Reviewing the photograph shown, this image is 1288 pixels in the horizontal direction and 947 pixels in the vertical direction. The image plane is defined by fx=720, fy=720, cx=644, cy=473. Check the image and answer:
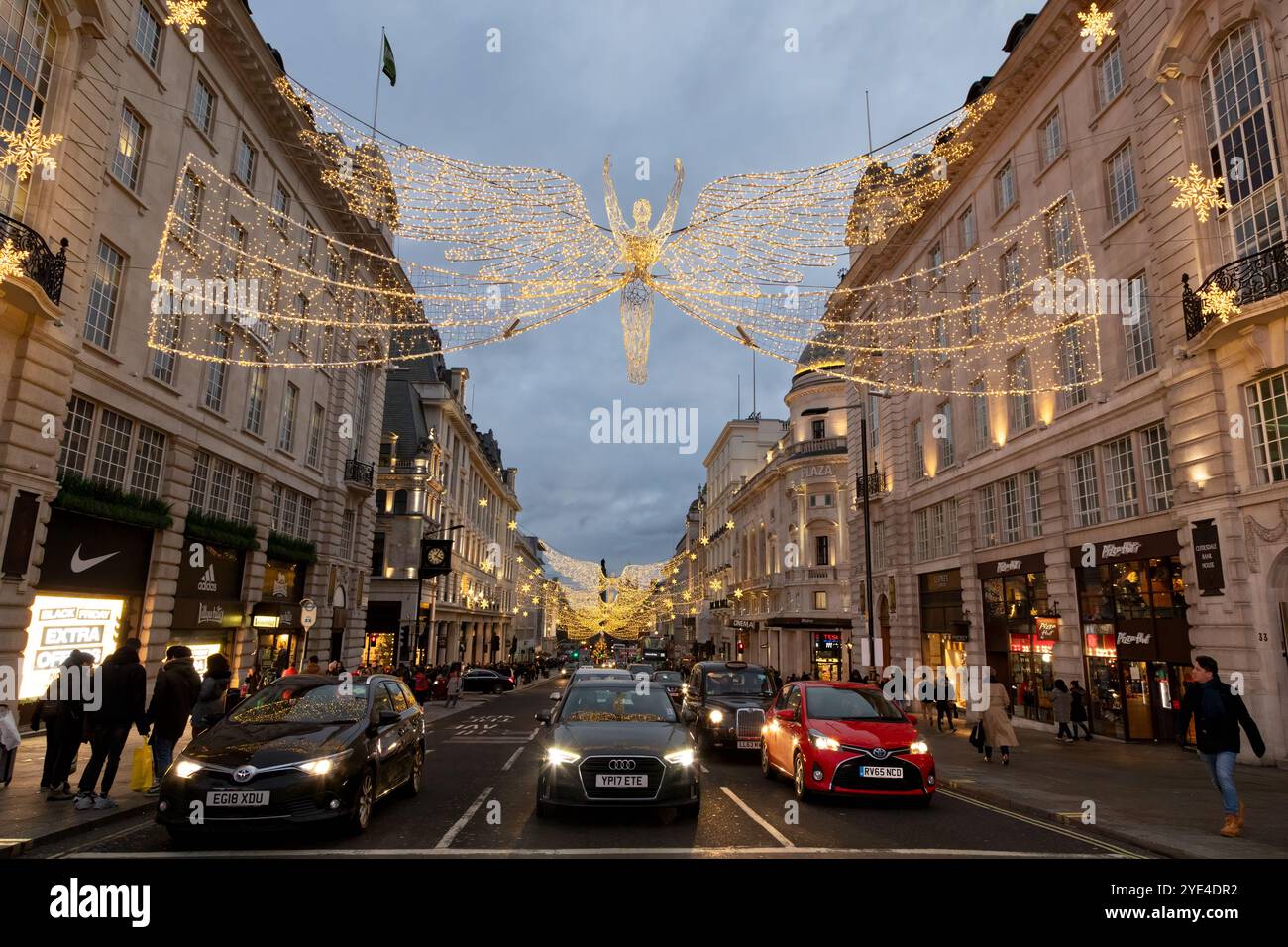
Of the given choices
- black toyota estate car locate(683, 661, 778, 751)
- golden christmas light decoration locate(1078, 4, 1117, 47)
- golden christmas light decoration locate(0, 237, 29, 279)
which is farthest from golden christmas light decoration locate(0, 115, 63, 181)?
golden christmas light decoration locate(1078, 4, 1117, 47)

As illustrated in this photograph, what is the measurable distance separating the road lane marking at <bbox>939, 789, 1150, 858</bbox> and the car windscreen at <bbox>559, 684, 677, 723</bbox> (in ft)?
15.3

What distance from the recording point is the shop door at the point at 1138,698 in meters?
17.6

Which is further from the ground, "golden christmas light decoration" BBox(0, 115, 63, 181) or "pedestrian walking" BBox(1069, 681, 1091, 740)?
"golden christmas light decoration" BBox(0, 115, 63, 181)

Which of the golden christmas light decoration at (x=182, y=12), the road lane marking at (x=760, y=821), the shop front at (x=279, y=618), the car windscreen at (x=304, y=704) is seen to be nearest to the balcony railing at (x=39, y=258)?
the golden christmas light decoration at (x=182, y=12)

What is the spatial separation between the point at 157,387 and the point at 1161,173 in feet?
82.3

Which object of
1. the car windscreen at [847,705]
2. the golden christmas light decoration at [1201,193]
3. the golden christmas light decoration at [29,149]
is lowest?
the car windscreen at [847,705]

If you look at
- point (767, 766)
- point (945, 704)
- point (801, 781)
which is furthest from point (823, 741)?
point (945, 704)

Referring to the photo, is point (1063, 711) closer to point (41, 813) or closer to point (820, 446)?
point (41, 813)

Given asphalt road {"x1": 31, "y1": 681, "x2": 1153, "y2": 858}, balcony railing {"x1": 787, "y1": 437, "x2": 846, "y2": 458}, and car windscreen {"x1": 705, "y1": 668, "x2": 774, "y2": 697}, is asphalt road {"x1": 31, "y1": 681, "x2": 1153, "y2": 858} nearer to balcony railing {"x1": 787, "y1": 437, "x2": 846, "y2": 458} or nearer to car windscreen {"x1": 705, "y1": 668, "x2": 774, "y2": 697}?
car windscreen {"x1": 705, "y1": 668, "x2": 774, "y2": 697}

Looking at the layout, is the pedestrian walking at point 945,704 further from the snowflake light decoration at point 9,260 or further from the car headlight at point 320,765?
the snowflake light decoration at point 9,260

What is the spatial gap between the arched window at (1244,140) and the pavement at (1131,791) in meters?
10.3

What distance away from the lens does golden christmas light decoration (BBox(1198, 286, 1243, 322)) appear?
46.4 feet

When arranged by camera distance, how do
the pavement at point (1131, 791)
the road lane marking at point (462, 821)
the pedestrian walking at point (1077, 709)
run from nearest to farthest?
the road lane marking at point (462, 821) → the pavement at point (1131, 791) → the pedestrian walking at point (1077, 709)

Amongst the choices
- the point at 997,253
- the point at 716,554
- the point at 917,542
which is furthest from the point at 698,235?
the point at 716,554
